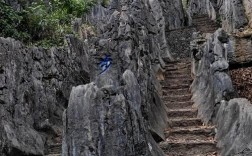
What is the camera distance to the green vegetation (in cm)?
1936

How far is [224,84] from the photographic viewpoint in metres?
9.89

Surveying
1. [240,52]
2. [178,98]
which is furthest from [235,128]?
[178,98]

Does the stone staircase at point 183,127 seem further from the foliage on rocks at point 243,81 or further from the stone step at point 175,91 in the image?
the foliage on rocks at point 243,81

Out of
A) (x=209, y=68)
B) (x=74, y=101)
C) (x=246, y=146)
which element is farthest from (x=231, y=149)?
(x=209, y=68)

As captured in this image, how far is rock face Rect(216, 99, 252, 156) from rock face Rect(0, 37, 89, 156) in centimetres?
398

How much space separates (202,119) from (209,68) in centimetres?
138

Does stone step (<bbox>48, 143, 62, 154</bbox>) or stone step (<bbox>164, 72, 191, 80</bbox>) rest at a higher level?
stone step (<bbox>164, 72, 191, 80</bbox>)

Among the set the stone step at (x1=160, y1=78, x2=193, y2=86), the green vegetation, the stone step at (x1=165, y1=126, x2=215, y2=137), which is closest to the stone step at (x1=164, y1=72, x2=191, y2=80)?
the stone step at (x1=160, y1=78, x2=193, y2=86)

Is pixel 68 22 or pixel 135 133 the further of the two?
pixel 68 22

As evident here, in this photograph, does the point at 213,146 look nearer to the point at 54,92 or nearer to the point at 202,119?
the point at 202,119

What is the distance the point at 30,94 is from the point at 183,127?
3.90 metres

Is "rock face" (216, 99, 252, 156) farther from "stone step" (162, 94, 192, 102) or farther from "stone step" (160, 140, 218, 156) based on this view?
"stone step" (162, 94, 192, 102)

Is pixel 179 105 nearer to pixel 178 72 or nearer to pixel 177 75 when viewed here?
pixel 177 75

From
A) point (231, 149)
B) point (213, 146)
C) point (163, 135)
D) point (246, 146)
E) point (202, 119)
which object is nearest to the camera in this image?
point (246, 146)
